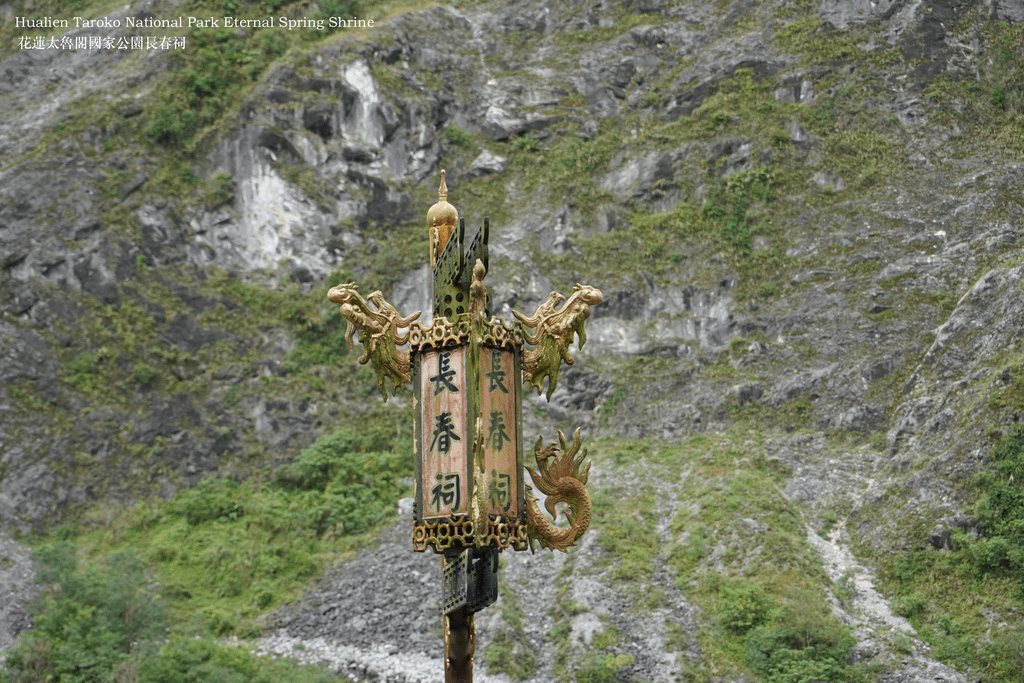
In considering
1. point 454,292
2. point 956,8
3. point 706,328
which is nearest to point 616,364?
point 706,328

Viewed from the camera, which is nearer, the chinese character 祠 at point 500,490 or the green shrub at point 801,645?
the chinese character 祠 at point 500,490

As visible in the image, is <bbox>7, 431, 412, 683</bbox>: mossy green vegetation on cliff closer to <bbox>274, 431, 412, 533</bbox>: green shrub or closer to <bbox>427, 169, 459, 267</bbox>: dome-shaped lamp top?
<bbox>274, 431, 412, 533</bbox>: green shrub

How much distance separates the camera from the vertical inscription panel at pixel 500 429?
6.78 meters

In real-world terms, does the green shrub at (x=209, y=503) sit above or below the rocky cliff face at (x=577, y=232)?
below

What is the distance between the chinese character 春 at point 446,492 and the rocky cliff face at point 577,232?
1417 cm

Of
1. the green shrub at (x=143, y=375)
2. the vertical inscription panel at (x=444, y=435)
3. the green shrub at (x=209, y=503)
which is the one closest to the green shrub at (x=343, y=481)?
the green shrub at (x=209, y=503)

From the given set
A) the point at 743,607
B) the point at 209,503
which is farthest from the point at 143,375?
the point at 743,607

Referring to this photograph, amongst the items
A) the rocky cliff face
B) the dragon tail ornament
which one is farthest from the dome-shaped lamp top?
the rocky cliff face

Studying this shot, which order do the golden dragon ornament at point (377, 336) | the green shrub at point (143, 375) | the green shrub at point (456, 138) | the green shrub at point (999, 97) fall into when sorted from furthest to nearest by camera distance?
the green shrub at point (456, 138) → the green shrub at point (999, 97) → the green shrub at point (143, 375) → the golden dragon ornament at point (377, 336)

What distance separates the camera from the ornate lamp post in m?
6.76

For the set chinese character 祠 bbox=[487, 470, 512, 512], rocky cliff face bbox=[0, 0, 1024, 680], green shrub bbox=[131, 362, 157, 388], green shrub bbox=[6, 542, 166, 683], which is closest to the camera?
chinese character 祠 bbox=[487, 470, 512, 512]

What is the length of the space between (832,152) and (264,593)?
2153 centimetres

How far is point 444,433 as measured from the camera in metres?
6.98

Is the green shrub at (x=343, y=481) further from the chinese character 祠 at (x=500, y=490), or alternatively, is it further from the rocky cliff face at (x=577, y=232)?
the chinese character 祠 at (x=500, y=490)
